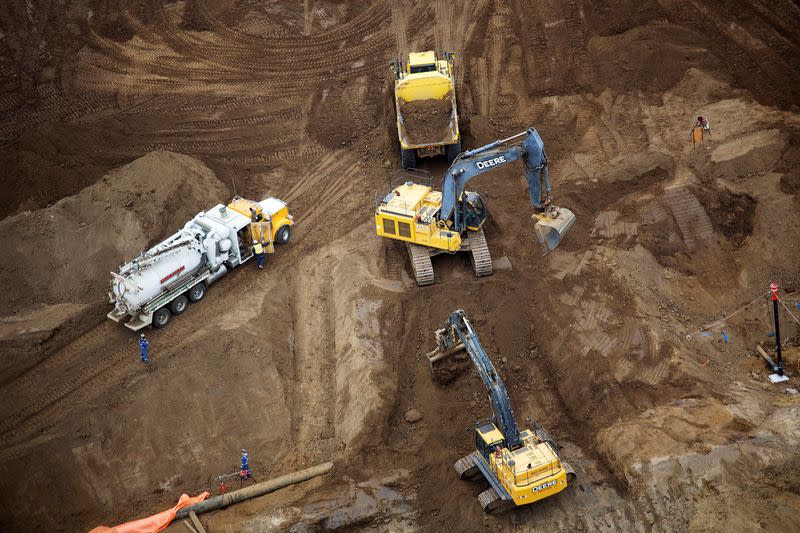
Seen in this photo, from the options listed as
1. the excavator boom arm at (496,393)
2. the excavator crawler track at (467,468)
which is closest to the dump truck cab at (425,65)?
the excavator boom arm at (496,393)

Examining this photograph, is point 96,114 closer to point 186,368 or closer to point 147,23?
point 147,23

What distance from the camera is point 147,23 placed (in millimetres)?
34062

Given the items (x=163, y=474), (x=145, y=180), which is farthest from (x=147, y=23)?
(x=163, y=474)

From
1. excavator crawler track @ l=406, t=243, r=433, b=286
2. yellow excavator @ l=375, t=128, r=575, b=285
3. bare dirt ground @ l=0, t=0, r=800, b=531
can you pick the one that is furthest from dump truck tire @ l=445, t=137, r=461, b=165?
excavator crawler track @ l=406, t=243, r=433, b=286

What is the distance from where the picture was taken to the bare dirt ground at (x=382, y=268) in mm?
18672

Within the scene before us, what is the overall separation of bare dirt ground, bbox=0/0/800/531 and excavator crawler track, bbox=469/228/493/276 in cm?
33

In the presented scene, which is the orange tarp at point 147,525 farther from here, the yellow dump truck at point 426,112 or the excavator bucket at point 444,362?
the yellow dump truck at point 426,112

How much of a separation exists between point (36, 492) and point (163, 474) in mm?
2711

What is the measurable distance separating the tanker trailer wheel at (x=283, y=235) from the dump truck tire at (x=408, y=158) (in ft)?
14.0

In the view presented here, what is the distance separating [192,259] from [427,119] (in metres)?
8.51

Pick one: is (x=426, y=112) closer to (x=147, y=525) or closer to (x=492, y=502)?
(x=492, y=502)

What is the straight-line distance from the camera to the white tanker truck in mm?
22281

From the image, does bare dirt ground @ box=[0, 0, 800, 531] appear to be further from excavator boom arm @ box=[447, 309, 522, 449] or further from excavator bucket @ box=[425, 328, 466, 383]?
excavator boom arm @ box=[447, 309, 522, 449]

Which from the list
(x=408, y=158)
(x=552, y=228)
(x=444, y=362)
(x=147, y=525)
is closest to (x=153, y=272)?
(x=147, y=525)
